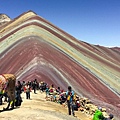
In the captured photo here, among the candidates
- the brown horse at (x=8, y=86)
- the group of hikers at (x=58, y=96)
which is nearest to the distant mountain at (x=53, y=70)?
the group of hikers at (x=58, y=96)

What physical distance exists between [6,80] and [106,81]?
43.4 meters

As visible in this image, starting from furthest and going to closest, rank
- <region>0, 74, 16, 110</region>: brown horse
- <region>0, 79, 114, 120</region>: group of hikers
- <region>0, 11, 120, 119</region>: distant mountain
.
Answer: <region>0, 11, 120, 119</region>: distant mountain, <region>0, 79, 114, 120</region>: group of hikers, <region>0, 74, 16, 110</region>: brown horse

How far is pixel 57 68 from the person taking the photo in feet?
170

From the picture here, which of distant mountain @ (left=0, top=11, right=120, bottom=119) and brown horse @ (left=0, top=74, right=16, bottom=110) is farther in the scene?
distant mountain @ (left=0, top=11, right=120, bottom=119)

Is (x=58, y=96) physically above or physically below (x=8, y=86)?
below

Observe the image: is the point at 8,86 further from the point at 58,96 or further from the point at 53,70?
the point at 53,70

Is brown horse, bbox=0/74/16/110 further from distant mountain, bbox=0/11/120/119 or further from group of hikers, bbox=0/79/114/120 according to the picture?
distant mountain, bbox=0/11/120/119

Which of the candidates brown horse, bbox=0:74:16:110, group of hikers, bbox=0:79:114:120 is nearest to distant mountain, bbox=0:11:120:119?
group of hikers, bbox=0:79:114:120

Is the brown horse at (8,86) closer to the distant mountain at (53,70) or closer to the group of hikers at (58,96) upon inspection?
the group of hikers at (58,96)

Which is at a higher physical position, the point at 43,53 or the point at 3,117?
the point at 43,53

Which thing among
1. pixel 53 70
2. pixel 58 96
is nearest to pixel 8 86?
pixel 58 96

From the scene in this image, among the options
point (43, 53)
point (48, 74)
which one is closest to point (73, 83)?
point (48, 74)

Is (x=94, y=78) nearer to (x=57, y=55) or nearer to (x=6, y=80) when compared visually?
(x=57, y=55)

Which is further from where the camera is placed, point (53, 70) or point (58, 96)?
point (53, 70)
